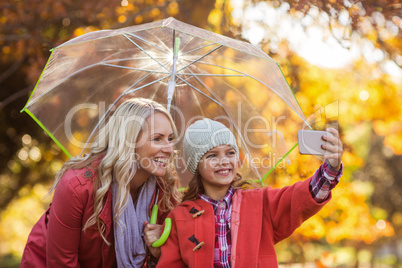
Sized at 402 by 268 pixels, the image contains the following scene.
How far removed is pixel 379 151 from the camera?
1850 centimetres

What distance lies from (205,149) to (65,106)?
3.78ft

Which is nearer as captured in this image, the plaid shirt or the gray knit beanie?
the plaid shirt

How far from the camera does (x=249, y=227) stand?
2.38m

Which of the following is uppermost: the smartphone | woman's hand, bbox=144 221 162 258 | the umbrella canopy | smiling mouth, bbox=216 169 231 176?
the umbrella canopy

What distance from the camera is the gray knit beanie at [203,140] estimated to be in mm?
2600

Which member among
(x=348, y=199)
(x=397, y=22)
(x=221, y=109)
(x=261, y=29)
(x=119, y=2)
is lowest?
(x=348, y=199)

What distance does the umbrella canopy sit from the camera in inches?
107

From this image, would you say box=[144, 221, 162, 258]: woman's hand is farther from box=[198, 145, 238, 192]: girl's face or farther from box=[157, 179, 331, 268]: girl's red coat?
box=[198, 145, 238, 192]: girl's face

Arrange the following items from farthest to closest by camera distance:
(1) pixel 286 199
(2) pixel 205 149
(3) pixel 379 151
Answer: (3) pixel 379 151
(2) pixel 205 149
(1) pixel 286 199

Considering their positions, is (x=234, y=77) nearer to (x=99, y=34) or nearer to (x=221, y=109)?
(x=221, y=109)

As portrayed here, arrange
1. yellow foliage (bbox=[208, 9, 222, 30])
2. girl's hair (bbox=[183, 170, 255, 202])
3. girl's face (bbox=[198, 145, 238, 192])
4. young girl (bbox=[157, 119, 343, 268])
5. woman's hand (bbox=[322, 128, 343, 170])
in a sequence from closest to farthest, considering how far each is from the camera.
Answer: woman's hand (bbox=[322, 128, 343, 170])
young girl (bbox=[157, 119, 343, 268])
girl's face (bbox=[198, 145, 238, 192])
girl's hair (bbox=[183, 170, 255, 202])
yellow foliage (bbox=[208, 9, 222, 30])

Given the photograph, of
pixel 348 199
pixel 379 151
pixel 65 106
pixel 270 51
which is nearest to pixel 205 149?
pixel 65 106

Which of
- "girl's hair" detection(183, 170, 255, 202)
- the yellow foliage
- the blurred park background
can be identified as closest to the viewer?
"girl's hair" detection(183, 170, 255, 202)

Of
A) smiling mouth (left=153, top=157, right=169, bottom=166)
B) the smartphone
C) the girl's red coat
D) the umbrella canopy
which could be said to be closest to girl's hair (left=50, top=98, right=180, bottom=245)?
smiling mouth (left=153, top=157, right=169, bottom=166)
